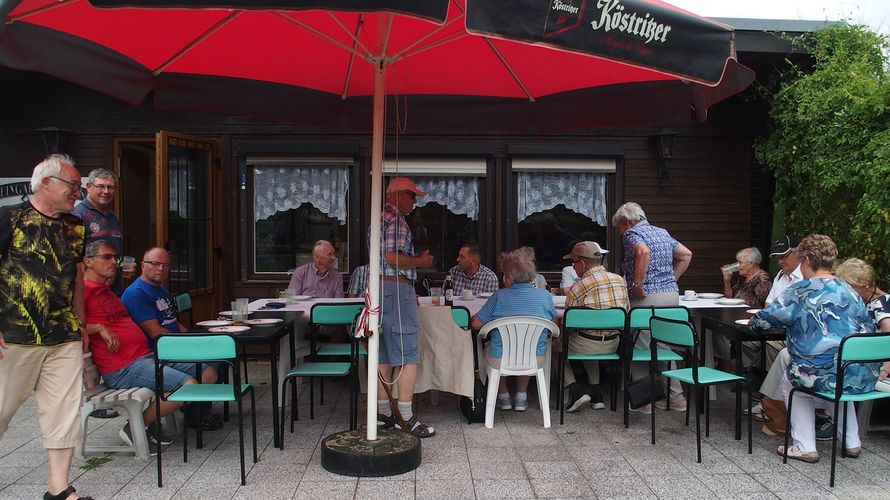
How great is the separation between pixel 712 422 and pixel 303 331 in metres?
2.92

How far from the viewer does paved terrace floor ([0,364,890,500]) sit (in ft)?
11.0

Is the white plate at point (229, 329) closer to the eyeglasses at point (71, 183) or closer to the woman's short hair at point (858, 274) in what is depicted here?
the eyeglasses at point (71, 183)

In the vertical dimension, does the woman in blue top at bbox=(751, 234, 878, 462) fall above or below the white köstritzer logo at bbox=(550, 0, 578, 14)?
below

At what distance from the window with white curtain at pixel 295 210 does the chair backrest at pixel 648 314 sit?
11.0 ft

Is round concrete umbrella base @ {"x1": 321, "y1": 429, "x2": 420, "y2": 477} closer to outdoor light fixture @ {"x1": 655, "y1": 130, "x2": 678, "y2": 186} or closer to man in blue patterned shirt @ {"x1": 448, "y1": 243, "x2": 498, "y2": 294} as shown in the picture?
man in blue patterned shirt @ {"x1": 448, "y1": 243, "x2": 498, "y2": 294}

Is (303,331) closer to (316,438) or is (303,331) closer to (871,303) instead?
(316,438)

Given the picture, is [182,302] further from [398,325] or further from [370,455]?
[370,455]

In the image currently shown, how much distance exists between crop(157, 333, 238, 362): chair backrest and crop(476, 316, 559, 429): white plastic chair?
5.35 feet

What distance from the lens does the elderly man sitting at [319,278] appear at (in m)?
5.92

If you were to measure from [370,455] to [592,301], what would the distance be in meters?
1.97

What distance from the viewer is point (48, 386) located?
304cm

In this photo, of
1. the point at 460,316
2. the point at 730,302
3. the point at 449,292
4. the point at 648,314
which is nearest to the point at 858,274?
the point at 648,314

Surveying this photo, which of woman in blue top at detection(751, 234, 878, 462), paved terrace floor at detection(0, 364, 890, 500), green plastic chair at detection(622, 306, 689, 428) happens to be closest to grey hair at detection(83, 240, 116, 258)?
paved terrace floor at detection(0, 364, 890, 500)

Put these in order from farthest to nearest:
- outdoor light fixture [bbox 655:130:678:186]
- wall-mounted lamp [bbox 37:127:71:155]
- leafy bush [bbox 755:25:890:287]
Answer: outdoor light fixture [bbox 655:130:678:186]
wall-mounted lamp [bbox 37:127:71:155]
leafy bush [bbox 755:25:890:287]
